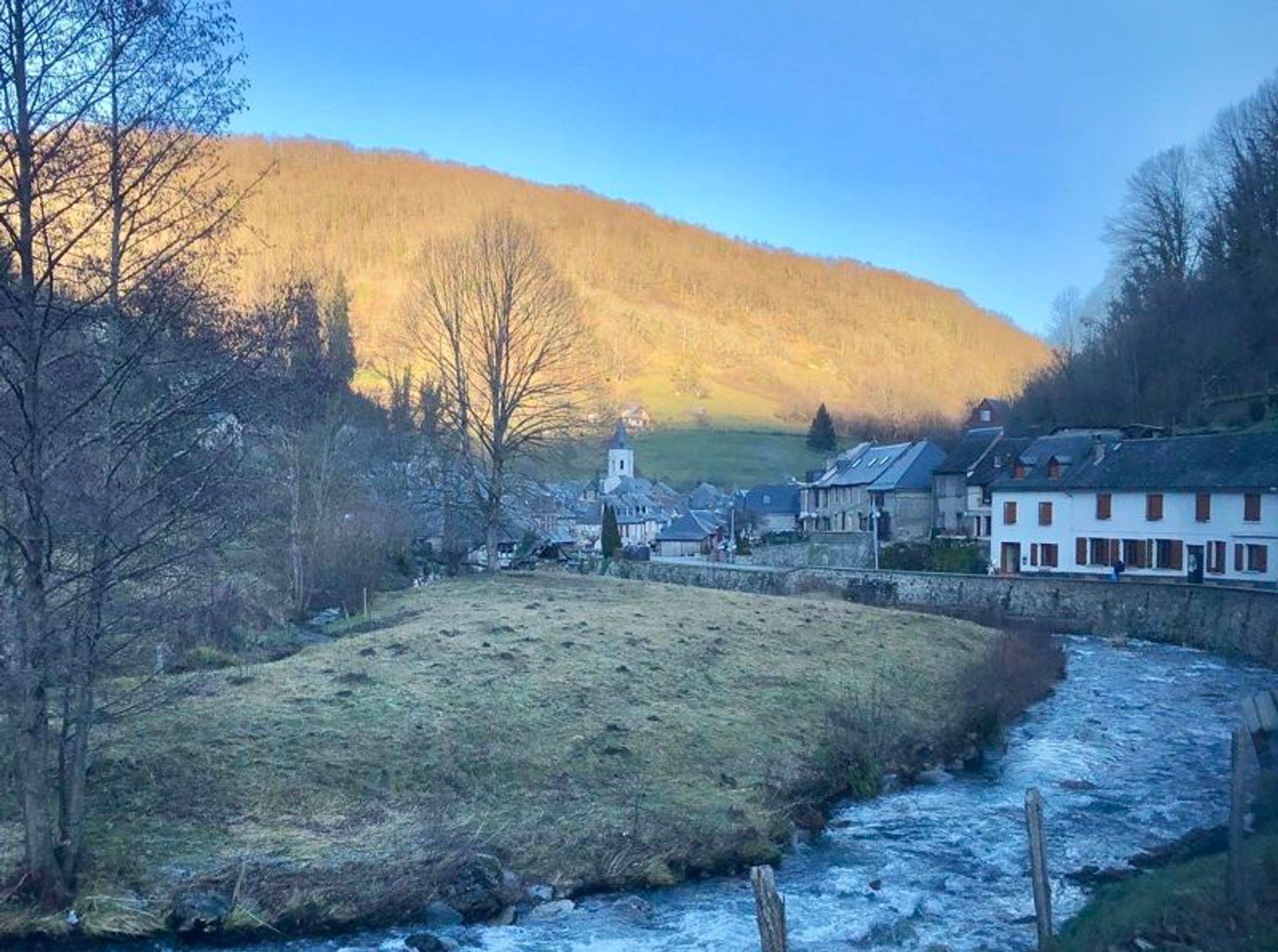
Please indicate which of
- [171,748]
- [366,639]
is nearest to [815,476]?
[366,639]

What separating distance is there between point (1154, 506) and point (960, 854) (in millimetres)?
34226

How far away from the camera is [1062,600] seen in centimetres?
4100

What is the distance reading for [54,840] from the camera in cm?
1177

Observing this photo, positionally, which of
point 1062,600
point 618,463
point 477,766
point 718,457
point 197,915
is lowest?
point 197,915

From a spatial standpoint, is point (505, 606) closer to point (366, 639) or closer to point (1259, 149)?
point (366, 639)

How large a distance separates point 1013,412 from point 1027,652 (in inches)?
1853

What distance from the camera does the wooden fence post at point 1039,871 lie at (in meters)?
9.65

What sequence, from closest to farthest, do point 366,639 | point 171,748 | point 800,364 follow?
point 171,748 < point 366,639 < point 800,364

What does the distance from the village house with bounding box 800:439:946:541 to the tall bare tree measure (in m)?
48.1

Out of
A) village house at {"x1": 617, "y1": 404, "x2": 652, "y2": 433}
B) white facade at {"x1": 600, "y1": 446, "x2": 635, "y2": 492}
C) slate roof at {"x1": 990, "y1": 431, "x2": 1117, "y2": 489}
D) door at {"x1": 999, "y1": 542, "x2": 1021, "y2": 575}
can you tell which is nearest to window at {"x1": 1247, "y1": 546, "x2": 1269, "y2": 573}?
slate roof at {"x1": 990, "y1": 431, "x2": 1117, "y2": 489}

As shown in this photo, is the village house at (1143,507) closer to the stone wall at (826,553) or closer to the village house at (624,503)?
the stone wall at (826,553)

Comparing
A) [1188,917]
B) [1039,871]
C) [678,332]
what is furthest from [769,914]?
[678,332]

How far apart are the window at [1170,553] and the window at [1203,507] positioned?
4.91 feet

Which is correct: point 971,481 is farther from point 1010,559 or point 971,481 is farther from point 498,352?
point 498,352
